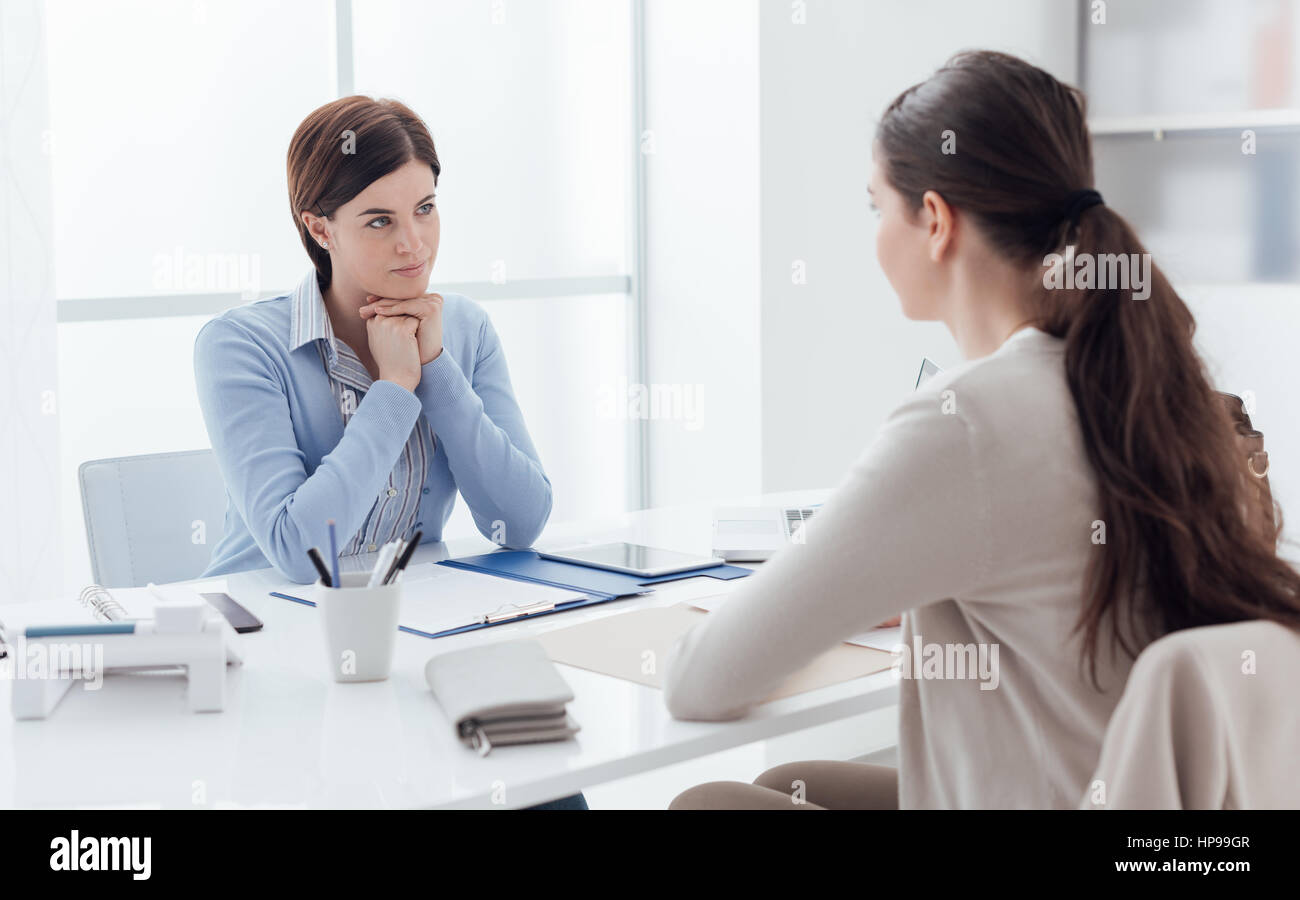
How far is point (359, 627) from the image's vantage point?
4.19 ft

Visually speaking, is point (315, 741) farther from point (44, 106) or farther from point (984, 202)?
point (44, 106)

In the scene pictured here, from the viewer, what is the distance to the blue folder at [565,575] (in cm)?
159

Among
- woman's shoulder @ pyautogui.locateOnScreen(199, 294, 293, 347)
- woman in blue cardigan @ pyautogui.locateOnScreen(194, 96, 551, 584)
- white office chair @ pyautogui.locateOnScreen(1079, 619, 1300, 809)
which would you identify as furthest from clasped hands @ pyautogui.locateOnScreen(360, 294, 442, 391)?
Answer: white office chair @ pyautogui.locateOnScreen(1079, 619, 1300, 809)

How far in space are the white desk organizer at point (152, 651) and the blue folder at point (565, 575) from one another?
287 millimetres

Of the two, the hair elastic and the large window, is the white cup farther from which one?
the large window

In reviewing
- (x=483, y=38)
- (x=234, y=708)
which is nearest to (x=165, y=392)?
(x=483, y=38)

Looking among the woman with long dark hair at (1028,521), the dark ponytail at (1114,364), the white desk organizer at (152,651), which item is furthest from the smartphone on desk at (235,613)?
the dark ponytail at (1114,364)

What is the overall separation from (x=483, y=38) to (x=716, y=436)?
3.63 feet

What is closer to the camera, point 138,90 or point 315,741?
point 315,741

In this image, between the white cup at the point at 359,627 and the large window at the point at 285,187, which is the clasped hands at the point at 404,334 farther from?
the large window at the point at 285,187

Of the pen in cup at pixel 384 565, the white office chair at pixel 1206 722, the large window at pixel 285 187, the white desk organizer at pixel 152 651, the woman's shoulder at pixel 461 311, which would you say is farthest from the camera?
the large window at pixel 285 187

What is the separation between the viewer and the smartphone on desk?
1475 millimetres

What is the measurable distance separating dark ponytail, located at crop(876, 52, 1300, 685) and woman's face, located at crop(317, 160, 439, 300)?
902 mm

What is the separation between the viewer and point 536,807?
163 cm
